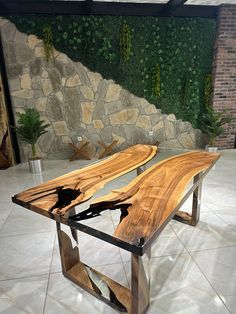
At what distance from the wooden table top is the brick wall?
306 centimetres

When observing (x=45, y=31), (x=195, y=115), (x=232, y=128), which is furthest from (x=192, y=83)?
(x=45, y=31)

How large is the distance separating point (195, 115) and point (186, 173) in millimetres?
3271

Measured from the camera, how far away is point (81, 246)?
1799 millimetres

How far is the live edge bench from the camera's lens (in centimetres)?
96

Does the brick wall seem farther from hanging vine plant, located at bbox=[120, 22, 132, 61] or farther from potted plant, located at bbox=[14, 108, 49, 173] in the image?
potted plant, located at bbox=[14, 108, 49, 173]

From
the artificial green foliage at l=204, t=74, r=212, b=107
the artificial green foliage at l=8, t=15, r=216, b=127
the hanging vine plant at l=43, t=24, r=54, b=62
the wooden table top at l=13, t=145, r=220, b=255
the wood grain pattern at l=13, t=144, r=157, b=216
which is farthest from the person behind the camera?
the artificial green foliage at l=204, t=74, r=212, b=107

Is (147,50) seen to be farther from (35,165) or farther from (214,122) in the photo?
(35,165)

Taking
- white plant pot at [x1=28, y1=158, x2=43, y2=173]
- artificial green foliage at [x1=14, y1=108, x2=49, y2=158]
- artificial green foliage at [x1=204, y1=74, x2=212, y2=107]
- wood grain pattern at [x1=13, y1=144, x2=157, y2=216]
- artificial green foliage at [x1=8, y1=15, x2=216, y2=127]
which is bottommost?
white plant pot at [x1=28, y1=158, x2=43, y2=173]

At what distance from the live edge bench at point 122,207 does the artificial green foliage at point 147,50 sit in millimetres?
2763

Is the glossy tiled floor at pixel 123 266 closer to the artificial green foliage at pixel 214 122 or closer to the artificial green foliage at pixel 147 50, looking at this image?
the artificial green foliage at pixel 214 122

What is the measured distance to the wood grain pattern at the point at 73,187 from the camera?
1138 millimetres

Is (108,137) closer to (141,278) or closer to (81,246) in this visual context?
(81,246)

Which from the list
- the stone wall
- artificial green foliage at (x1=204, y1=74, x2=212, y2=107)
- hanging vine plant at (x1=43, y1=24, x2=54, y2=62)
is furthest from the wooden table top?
artificial green foliage at (x1=204, y1=74, x2=212, y2=107)

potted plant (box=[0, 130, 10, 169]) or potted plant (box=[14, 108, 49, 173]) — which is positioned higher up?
potted plant (box=[14, 108, 49, 173])
